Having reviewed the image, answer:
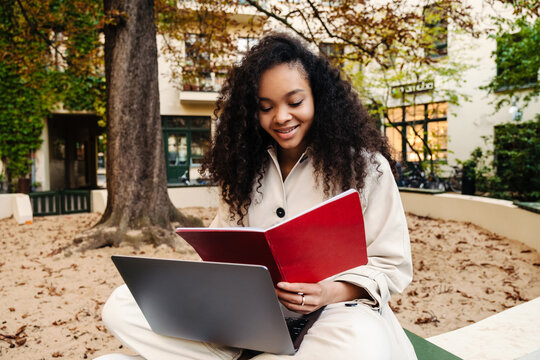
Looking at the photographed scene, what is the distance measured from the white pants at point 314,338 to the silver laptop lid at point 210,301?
0.18 feet

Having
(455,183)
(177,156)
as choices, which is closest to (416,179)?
(455,183)

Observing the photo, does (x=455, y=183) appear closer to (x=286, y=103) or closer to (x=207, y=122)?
(x=207, y=122)

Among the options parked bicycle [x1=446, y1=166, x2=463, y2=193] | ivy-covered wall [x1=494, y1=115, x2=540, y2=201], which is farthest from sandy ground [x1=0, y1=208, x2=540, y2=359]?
parked bicycle [x1=446, y1=166, x2=463, y2=193]

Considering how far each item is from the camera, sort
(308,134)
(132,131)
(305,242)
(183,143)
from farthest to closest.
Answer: (183,143) → (132,131) → (308,134) → (305,242)

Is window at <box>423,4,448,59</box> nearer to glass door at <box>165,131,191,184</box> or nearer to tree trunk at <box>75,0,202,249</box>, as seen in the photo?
tree trunk at <box>75,0,202,249</box>

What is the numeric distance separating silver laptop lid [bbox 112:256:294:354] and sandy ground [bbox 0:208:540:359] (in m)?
1.78

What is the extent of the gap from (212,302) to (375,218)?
2.23 feet

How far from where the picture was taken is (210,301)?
114 centimetres

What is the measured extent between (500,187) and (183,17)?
8.22 metres

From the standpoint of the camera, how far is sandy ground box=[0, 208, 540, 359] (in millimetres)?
2869

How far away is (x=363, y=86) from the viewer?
12.7 m

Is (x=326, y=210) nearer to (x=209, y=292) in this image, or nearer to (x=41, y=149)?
(x=209, y=292)

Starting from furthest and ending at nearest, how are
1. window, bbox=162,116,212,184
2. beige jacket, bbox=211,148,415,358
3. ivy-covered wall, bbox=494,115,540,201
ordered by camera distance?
window, bbox=162,116,212,184 → ivy-covered wall, bbox=494,115,540,201 → beige jacket, bbox=211,148,415,358

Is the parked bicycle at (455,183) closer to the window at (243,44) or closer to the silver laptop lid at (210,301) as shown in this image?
the window at (243,44)
